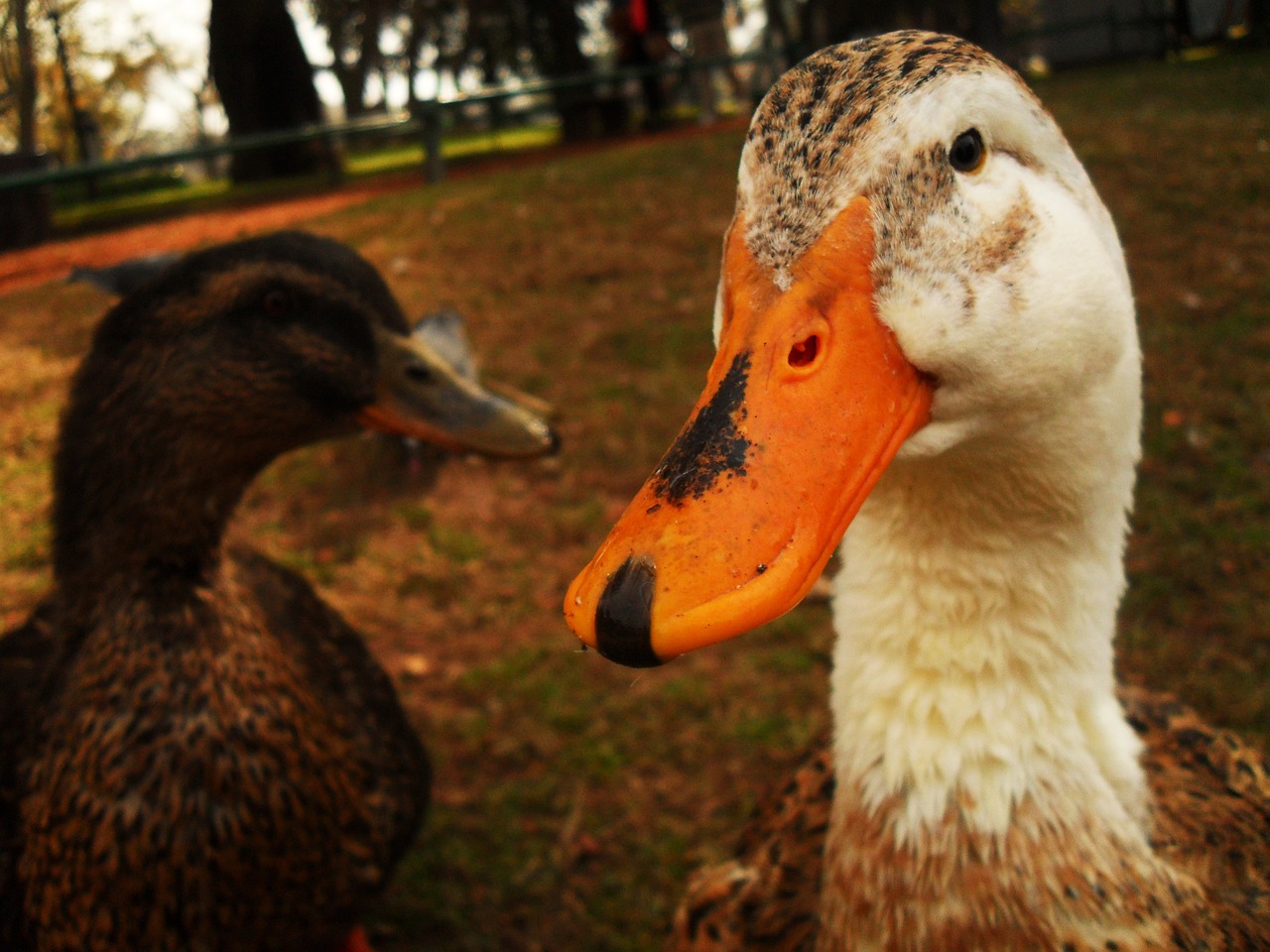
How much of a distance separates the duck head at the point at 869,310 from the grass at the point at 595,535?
73.2 inches

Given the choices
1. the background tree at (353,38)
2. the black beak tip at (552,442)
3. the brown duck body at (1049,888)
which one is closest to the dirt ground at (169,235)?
the black beak tip at (552,442)

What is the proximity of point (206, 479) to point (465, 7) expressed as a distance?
19.0 meters

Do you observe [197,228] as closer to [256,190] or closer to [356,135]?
[356,135]

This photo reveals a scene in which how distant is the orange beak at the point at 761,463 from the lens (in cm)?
81

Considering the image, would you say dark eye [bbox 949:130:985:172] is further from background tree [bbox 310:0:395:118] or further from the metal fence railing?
background tree [bbox 310:0:395:118]

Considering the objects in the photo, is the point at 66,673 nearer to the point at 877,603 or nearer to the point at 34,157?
the point at 877,603

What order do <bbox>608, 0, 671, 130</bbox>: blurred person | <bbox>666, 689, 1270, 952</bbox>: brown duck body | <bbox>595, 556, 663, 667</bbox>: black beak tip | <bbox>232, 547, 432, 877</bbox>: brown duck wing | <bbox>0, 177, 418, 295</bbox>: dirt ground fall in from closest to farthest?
<bbox>595, 556, 663, 667</bbox>: black beak tip
<bbox>666, 689, 1270, 952</bbox>: brown duck body
<bbox>232, 547, 432, 877</bbox>: brown duck wing
<bbox>0, 177, 418, 295</bbox>: dirt ground
<bbox>608, 0, 671, 130</bbox>: blurred person

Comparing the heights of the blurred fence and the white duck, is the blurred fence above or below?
above

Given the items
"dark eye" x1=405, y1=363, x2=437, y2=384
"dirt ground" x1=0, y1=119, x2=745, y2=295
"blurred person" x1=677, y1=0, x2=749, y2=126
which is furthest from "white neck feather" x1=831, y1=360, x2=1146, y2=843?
"blurred person" x1=677, y1=0, x2=749, y2=126

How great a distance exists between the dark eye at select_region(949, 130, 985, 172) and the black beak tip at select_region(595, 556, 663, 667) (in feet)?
2.07

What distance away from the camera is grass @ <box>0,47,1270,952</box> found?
104 inches

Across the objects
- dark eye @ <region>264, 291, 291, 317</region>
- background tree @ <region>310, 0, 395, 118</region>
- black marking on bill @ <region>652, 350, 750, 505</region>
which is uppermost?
background tree @ <region>310, 0, 395, 118</region>

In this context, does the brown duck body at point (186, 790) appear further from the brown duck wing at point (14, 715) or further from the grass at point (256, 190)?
the grass at point (256, 190)

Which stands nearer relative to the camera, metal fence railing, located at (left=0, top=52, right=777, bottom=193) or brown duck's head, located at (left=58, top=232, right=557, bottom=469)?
brown duck's head, located at (left=58, top=232, right=557, bottom=469)
